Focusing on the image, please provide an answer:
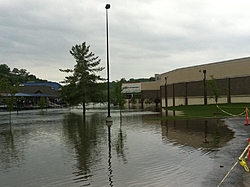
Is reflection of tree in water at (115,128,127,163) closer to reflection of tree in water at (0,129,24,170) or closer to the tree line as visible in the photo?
reflection of tree in water at (0,129,24,170)

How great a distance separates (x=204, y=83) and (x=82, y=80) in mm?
20181

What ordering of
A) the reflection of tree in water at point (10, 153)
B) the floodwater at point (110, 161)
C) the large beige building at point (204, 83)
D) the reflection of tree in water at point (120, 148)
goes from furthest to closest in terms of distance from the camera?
the large beige building at point (204, 83) < the reflection of tree in water at point (120, 148) < the reflection of tree in water at point (10, 153) < the floodwater at point (110, 161)

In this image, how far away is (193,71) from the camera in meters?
57.2

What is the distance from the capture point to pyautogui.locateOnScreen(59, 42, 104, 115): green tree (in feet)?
171

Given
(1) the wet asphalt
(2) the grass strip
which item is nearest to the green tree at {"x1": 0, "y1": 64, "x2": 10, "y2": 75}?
(2) the grass strip

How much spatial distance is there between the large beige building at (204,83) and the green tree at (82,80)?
16230 mm

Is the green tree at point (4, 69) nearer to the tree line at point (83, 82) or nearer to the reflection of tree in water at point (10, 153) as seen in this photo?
the tree line at point (83, 82)

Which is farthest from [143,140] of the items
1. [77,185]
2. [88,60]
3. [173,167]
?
[88,60]

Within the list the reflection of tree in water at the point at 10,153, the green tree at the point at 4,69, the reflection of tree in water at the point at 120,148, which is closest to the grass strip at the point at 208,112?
the reflection of tree in water at the point at 120,148

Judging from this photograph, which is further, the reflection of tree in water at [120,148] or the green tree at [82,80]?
the green tree at [82,80]

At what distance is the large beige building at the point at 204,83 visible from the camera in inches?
1891

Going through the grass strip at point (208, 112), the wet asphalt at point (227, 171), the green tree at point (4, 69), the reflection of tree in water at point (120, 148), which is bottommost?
the reflection of tree in water at point (120, 148)

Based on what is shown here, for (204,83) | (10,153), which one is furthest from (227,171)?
(204,83)

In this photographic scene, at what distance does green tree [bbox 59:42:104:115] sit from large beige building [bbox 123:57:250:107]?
16.2 meters
